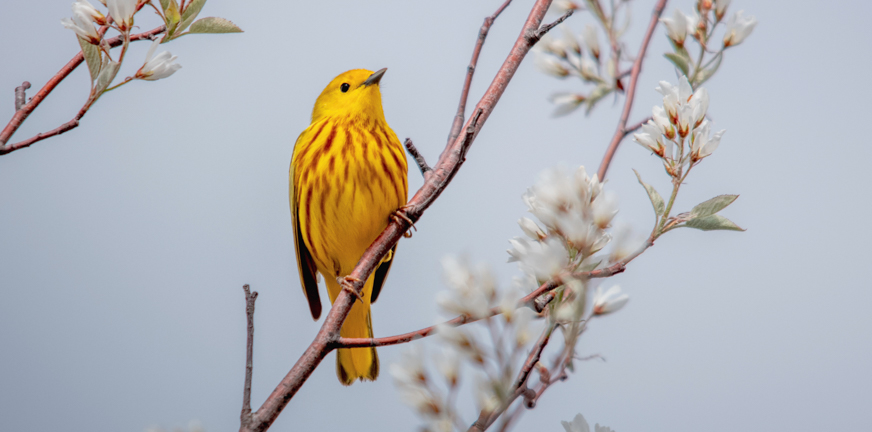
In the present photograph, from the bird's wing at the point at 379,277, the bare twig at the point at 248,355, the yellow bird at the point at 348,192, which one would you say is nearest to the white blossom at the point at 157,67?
the bare twig at the point at 248,355

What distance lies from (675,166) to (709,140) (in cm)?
5

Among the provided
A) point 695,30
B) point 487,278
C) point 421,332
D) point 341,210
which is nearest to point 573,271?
point 487,278

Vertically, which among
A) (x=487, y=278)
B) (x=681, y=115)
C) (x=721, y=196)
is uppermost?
(x=681, y=115)

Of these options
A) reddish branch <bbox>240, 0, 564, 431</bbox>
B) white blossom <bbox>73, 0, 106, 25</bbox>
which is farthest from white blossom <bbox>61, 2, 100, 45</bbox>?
reddish branch <bbox>240, 0, 564, 431</bbox>

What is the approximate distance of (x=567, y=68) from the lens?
Result: 4.14ft

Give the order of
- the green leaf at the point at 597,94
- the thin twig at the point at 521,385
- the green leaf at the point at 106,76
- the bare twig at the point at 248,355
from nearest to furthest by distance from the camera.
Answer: the thin twig at the point at 521,385 < the green leaf at the point at 106,76 < the bare twig at the point at 248,355 < the green leaf at the point at 597,94

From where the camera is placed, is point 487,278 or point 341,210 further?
point 341,210

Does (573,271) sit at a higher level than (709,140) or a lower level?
lower

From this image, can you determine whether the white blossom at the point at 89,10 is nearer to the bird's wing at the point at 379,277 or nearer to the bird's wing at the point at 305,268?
the bird's wing at the point at 305,268

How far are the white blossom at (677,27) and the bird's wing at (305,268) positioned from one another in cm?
132

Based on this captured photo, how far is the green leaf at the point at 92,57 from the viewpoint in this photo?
2.60 feet

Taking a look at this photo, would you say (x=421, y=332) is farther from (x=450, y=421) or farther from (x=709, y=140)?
(x=709, y=140)

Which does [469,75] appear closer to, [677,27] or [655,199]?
[677,27]

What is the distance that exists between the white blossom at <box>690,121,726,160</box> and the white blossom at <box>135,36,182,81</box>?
68 centimetres
